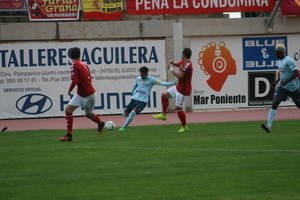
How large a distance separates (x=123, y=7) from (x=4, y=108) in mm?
5339

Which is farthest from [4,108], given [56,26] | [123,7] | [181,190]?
[181,190]

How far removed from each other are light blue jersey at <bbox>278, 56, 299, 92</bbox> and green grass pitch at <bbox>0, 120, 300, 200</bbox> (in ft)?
3.20

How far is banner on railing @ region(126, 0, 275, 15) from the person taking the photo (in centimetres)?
2738

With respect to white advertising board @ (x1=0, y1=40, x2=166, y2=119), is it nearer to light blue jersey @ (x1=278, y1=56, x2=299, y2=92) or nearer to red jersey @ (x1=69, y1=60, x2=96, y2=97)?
red jersey @ (x1=69, y1=60, x2=96, y2=97)

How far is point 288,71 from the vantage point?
1669cm

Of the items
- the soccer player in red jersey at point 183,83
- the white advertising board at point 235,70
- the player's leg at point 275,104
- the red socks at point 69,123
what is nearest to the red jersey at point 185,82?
the soccer player in red jersey at point 183,83

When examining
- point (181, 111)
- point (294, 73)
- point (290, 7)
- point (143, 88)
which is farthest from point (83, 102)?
point (290, 7)

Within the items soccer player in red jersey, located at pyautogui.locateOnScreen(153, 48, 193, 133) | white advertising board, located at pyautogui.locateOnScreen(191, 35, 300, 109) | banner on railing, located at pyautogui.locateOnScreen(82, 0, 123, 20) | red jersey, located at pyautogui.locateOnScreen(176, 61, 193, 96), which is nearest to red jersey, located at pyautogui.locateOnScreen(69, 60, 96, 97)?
soccer player in red jersey, located at pyautogui.locateOnScreen(153, 48, 193, 133)

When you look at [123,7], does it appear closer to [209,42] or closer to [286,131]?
[209,42]

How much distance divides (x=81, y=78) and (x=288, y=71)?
434cm

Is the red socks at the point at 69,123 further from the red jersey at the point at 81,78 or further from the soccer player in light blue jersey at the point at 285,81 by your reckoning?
the soccer player in light blue jersey at the point at 285,81

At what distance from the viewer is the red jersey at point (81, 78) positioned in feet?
53.2

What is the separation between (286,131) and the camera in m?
17.1

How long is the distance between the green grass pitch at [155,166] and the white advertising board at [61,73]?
9.33 metres
